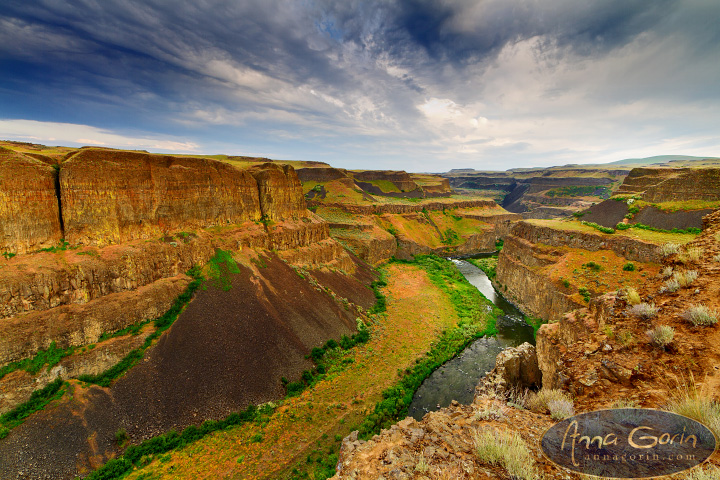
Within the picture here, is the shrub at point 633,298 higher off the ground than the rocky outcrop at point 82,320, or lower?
higher

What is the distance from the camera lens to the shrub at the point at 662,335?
7.12 m

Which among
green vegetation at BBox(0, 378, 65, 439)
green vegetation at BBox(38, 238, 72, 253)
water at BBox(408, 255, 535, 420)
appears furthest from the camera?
water at BBox(408, 255, 535, 420)

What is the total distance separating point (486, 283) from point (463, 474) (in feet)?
154

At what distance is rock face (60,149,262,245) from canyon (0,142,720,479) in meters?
0.11

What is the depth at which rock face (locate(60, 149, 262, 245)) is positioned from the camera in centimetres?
1802

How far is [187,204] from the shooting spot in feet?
77.8

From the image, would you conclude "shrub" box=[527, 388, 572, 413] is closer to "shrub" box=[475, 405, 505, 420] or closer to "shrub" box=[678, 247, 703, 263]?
"shrub" box=[475, 405, 505, 420]

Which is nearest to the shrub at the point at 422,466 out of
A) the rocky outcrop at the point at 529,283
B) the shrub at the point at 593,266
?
the rocky outcrop at the point at 529,283

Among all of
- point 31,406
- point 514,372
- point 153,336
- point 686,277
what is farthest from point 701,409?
point 31,406

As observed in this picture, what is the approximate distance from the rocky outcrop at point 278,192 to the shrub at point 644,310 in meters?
29.4

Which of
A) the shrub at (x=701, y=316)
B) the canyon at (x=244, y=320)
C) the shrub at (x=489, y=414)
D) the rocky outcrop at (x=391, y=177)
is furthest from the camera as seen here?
the rocky outcrop at (x=391, y=177)

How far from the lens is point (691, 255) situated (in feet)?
29.2

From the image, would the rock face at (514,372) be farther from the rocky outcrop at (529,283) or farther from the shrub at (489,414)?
the rocky outcrop at (529,283)

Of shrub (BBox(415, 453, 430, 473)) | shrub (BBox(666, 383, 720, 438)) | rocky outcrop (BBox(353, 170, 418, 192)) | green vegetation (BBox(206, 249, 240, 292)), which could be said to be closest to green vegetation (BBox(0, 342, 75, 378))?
green vegetation (BBox(206, 249, 240, 292))
